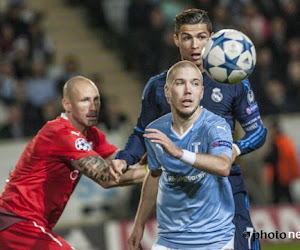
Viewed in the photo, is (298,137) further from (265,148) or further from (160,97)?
(160,97)

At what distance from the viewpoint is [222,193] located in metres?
5.66

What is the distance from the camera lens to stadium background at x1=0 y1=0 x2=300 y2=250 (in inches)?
472

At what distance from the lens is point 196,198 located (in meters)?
5.59

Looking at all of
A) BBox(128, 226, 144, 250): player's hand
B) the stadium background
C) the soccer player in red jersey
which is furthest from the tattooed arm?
the stadium background

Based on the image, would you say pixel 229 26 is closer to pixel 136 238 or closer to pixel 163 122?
pixel 136 238

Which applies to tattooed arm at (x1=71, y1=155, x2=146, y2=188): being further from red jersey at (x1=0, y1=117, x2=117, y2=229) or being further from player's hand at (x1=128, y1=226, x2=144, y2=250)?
player's hand at (x1=128, y1=226, x2=144, y2=250)

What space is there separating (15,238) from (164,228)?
1.37 meters

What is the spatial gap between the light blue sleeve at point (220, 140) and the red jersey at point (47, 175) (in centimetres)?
137

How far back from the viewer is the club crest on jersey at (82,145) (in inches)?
253

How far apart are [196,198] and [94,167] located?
1127 mm

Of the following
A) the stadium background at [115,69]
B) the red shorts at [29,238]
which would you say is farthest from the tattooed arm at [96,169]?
the stadium background at [115,69]

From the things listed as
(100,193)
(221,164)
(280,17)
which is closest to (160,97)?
(221,164)

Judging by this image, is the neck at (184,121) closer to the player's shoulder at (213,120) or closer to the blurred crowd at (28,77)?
the player's shoulder at (213,120)

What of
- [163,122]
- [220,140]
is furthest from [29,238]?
[220,140]
